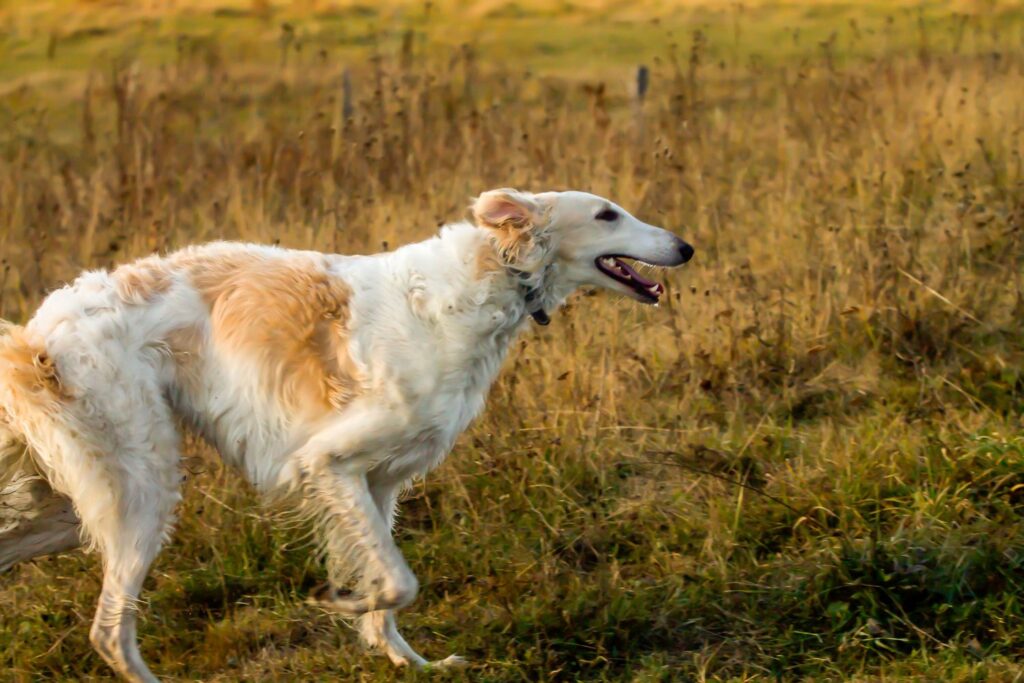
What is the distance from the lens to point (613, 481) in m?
5.15

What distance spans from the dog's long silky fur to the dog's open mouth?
11 millimetres

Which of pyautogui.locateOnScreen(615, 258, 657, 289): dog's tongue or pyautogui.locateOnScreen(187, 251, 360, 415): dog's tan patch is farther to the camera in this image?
pyautogui.locateOnScreen(615, 258, 657, 289): dog's tongue

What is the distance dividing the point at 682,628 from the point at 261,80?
9413mm

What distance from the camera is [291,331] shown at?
4.28 meters

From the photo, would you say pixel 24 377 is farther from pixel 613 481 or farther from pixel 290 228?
pixel 290 228

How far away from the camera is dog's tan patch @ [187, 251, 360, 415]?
4.24m

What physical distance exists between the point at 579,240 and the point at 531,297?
260 millimetres

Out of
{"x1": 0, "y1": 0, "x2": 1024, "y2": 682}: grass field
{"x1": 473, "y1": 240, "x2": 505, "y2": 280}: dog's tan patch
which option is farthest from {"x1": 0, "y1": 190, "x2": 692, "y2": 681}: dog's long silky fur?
{"x1": 0, "y1": 0, "x2": 1024, "y2": 682}: grass field

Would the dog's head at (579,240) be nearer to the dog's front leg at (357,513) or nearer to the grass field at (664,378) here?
the dog's front leg at (357,513)

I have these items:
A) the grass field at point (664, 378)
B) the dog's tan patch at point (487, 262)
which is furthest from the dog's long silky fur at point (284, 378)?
the grass field at point (664, 378)

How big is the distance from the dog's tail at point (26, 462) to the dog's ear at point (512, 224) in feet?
4.91

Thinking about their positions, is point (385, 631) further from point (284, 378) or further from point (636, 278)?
point (636, 278)

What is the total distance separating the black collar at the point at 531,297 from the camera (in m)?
4.32

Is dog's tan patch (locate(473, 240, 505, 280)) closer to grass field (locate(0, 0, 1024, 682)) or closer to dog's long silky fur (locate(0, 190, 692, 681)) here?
dog's long silky fur (locate(0, 190, 692, 681))
